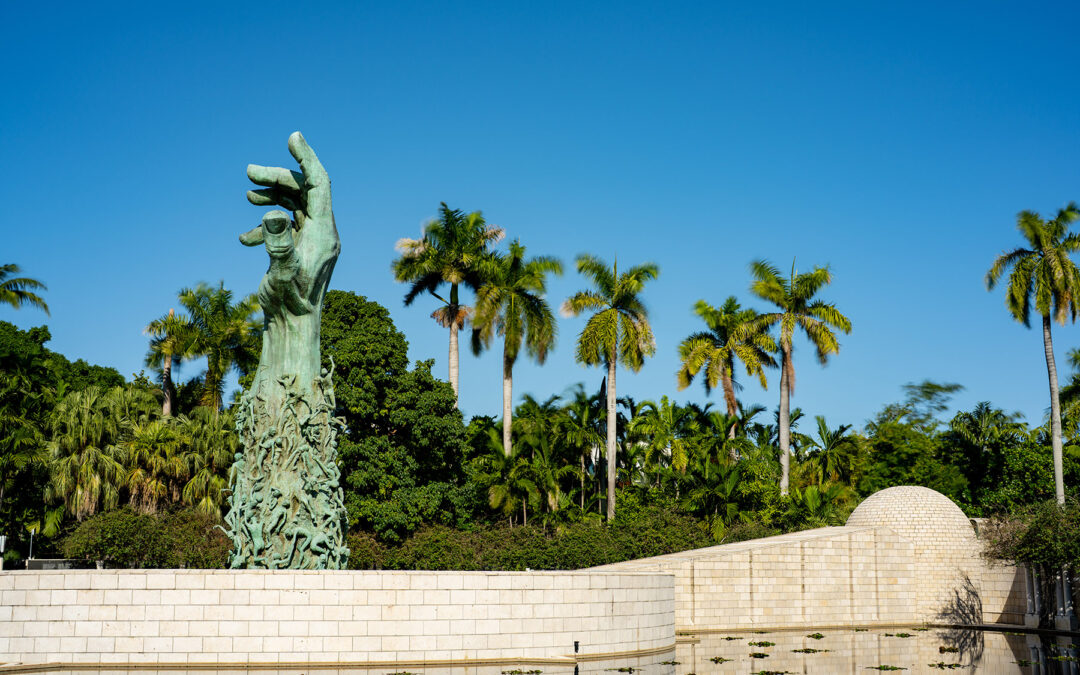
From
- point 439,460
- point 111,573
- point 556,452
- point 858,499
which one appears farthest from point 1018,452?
point 111,573

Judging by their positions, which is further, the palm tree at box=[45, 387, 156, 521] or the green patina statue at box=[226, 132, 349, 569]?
the palm tree at box=[45, 387, 156, 521]

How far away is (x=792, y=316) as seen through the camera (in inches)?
1469

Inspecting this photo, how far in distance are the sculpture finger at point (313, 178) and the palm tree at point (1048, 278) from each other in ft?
78.1

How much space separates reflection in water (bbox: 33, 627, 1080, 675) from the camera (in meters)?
15.8

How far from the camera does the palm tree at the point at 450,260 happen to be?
37469 millimetres

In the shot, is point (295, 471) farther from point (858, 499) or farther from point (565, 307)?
point (858, 499)

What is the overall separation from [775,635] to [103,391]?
27252 mm

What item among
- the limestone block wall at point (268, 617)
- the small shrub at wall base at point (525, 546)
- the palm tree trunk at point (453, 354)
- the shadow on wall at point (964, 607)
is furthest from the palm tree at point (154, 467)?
the shadow on wall at point (964, 607)

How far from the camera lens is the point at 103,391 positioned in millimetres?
38938

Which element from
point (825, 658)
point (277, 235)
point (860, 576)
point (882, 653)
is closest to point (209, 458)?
point (277, 235)

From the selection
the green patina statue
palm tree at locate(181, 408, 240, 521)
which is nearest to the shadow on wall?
the green patina statue

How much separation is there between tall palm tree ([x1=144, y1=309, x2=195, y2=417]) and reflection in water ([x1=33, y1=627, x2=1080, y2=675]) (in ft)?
80.4

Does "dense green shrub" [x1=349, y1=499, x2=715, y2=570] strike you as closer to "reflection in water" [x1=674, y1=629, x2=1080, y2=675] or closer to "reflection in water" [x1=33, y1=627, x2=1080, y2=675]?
"reflection in water" [x1=33, y1=627, x2=1080, y2=675]

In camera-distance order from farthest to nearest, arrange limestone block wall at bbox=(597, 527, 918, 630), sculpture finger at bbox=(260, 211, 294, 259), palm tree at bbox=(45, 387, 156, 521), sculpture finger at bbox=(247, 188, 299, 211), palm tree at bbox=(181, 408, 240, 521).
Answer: palm tree at bbox=(181, 408, 240, 521), palm tree at bbox=(45, 387, 156, 521), limestone block wall at bbox=(597, 527, 918, 630), sculpture finger at bbox=(247, 188, 299, 211), sculpture finger at bbox=(260, 211, 294, 259)
